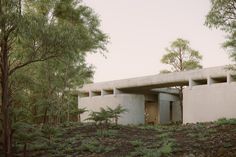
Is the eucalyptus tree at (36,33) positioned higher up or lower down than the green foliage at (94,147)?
higher up

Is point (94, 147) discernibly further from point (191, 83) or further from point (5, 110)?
point (191, 83)

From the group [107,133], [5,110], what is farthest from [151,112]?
[5,110]

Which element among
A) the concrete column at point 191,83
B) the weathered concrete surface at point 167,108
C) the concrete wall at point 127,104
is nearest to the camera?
the concrete column at point 191,83

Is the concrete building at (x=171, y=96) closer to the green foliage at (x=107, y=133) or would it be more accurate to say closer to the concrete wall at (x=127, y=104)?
the concrete wall at (x=127, y=104)

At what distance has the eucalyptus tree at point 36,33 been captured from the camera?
37.7 ft

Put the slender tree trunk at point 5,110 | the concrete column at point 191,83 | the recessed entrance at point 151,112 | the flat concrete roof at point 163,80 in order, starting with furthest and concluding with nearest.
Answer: the recessed entrance at point 151,112, the concrete column at point 191,83, the flat concrete roof at point 163,80, the slender tree trunk at point 5,110

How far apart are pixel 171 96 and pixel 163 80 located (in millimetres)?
10187

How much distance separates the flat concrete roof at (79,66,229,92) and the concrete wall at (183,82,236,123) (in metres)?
0.78

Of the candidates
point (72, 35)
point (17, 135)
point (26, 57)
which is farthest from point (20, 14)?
point (17, 135)

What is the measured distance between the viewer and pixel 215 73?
78.0ft

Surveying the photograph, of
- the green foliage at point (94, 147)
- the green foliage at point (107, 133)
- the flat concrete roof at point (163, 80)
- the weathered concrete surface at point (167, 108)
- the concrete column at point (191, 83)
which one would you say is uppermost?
the flat concrete roof at point (163, 80)

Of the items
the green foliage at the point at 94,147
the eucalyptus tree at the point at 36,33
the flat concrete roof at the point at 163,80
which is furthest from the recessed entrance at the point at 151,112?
the green foliage at the point at 94,147

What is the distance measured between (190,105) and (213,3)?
12.8 metres

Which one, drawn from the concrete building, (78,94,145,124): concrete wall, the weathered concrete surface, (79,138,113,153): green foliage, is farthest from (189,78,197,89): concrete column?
(79,138,113,153): green foliage
